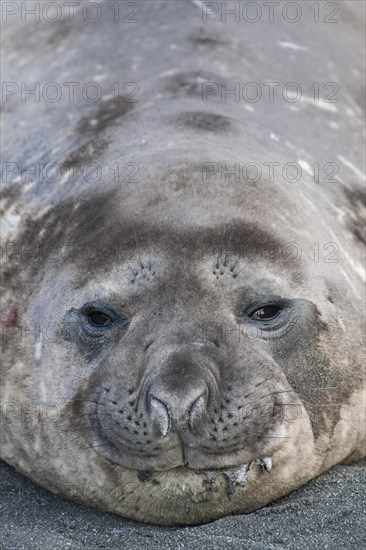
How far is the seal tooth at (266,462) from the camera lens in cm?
373

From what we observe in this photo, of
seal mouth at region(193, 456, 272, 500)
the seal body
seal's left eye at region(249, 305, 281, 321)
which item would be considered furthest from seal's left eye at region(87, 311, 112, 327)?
seal mouth at region(193, 456, 272, 500)

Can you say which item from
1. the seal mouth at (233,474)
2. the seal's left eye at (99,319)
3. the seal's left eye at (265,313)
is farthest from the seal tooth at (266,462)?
the seal's left eye at (99,319)

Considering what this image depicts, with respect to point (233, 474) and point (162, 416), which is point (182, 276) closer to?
point (162, 416)

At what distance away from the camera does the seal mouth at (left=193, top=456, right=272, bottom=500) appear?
3637 mm

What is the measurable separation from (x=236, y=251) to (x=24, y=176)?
1382 millimetres

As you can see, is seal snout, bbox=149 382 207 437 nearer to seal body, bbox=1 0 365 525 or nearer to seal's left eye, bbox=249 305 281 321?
seal body, bbox=1 0 365 525

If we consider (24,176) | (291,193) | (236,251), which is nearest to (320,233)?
(291,193)

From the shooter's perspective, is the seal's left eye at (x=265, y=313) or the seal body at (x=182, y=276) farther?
the seal's left eye at (x=265, y=313)

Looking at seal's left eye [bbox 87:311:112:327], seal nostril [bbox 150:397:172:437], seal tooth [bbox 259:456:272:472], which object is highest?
seal nostril [bbox 150:397:172:437]

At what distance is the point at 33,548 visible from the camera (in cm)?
357

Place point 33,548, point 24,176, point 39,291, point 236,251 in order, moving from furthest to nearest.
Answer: point 24,176, point 39,291, point 236,251, point 33,548

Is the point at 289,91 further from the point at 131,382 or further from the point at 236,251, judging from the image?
the point at 131,382

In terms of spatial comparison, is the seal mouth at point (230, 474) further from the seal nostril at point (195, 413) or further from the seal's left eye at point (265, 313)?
the seal's left eye at point (265, 313)

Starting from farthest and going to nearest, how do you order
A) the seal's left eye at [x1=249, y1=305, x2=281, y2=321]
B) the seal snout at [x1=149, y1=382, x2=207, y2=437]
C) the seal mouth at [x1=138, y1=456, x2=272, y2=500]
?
the seal's left eye at [x1=249, y1=305, x2=281, y2=321] < the seal mouth at [x1=138, y1=456, x2=272, y2=500] < the seal snout at [x1=149, y1=382, x2=207, y2=437]
